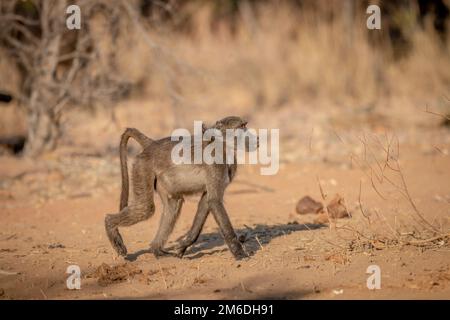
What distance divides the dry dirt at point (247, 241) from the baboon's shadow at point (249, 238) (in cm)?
1

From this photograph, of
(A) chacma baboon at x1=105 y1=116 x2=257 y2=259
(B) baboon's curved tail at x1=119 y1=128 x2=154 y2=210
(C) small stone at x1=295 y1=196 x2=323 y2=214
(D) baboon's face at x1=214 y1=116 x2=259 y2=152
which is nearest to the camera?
(A) chacma baboon at x1=105 y1=116 x2=257 y2=259

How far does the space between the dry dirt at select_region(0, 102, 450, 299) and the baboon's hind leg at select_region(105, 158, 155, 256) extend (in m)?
0.25

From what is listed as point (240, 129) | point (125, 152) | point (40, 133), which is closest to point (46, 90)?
point (40, 133)

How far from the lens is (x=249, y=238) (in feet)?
22.6

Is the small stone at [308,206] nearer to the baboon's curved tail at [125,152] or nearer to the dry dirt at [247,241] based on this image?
the dry dirt at [247,241]

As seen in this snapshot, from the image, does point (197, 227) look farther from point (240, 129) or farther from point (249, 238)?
point (240, 129)

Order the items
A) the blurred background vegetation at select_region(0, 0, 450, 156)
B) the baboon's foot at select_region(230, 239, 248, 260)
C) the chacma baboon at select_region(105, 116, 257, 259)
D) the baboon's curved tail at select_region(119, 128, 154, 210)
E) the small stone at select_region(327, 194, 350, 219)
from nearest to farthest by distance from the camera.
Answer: the baboon's foot at select_region(230, 239, 248, 260) → the chacma baboon at select_region(105, 116, 257, 259) → the baboon's curved tail at select_region(119, 128, 154, 210) → the small stone at select_region(327, 194, 350, 219) → the blurred background vegetation at select_region(0, 0, 450, 156)

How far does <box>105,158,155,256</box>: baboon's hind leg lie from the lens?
20.6 ft

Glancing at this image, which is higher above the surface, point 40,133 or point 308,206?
point 40,133

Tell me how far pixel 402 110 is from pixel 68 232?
28.2ft

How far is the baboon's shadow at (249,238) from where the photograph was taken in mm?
6590

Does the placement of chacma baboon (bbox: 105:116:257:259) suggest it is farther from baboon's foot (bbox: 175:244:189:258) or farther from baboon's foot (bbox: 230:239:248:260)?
baboon's foot (bbox: 230:239:248:260)

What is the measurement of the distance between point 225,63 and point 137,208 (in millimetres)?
10660

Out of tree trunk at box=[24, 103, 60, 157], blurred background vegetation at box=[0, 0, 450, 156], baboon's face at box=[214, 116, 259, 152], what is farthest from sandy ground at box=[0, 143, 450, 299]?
blurred background vegetation at box=[0, 0, 450, 156]
